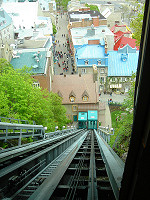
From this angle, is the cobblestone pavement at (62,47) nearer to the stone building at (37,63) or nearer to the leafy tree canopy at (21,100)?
the stone building at (37,63)

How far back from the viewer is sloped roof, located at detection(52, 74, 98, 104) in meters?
34.8

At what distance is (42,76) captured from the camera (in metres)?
30.1

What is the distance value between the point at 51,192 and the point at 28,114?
1694 cm

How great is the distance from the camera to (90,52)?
44.5 meters

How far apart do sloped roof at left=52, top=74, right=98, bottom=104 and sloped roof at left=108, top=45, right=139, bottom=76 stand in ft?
26.9

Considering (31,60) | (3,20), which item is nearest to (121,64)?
(31,60)

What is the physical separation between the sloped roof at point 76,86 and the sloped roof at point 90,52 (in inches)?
340

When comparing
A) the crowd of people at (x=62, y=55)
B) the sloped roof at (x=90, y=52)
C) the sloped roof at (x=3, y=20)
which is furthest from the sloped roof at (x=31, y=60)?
the crowd of people at (x=62, y=55)

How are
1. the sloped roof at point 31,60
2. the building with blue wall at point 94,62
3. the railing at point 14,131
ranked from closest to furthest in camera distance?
1. the railing at point 14,131
2. the sloped roof at point 31,60
3. the building with blue wall at point 94,62

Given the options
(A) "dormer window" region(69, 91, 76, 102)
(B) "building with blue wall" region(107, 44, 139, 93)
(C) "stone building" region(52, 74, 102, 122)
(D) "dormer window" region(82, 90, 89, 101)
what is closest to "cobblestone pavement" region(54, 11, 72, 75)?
(B) "building with blue wall" region(107, 44, 139, 93)

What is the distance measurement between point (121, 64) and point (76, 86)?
1265 centimetres

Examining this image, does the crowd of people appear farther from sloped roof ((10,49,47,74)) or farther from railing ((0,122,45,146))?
railing ((0,122,45,146))

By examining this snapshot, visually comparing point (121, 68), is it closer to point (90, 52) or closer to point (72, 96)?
point (90, 52)

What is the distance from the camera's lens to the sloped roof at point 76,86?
34844 mm
